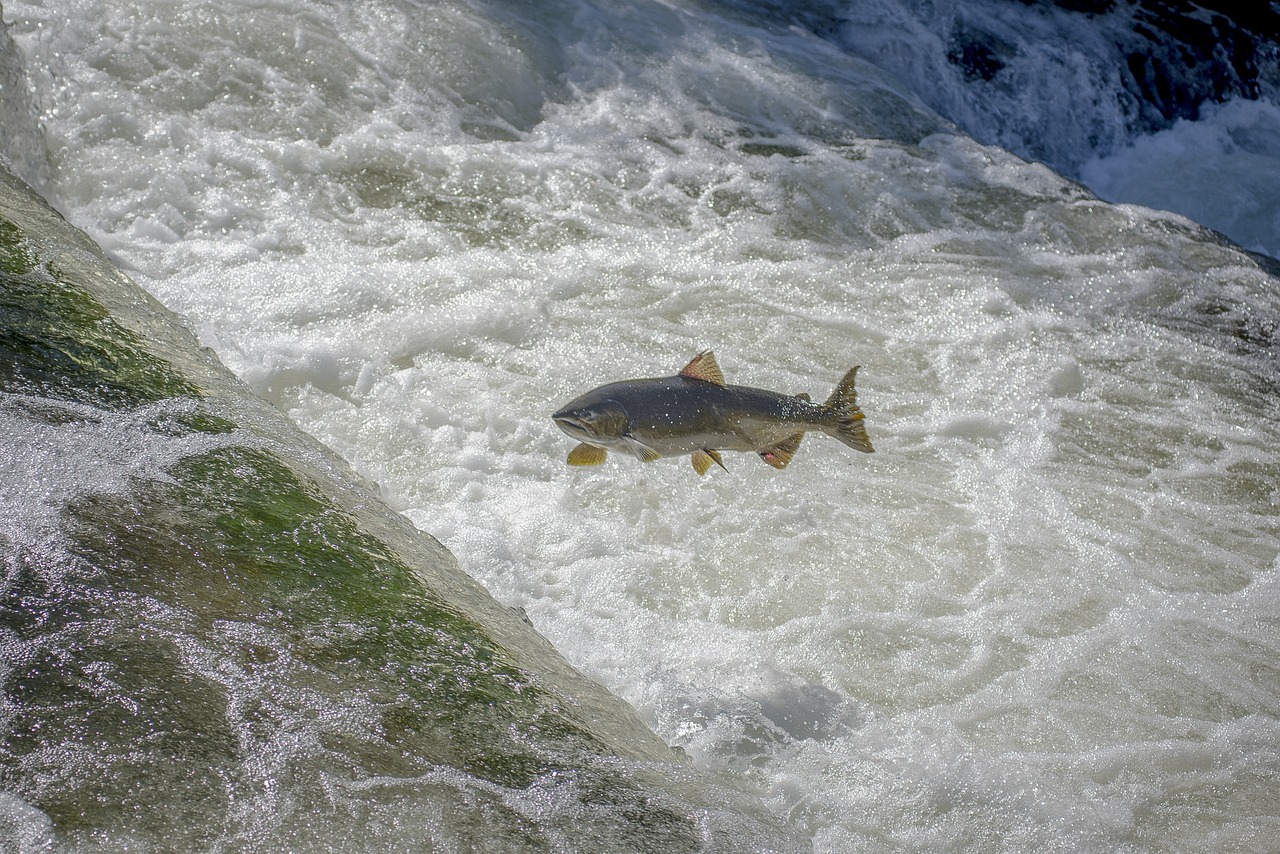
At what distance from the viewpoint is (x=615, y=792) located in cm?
218

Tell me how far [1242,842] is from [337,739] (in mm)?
2672

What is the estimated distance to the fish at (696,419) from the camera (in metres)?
2.62

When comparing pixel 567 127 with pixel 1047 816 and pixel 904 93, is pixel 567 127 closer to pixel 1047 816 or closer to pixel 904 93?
pixel 904 93

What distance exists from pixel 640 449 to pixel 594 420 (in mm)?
167

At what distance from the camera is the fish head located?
254 cm

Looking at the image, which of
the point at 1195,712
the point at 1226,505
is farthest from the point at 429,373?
the point at 1226,505

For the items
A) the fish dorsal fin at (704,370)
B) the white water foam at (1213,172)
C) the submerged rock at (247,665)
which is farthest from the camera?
the white water foam at (1213,172)

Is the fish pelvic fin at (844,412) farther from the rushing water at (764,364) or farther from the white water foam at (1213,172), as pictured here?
the white water foam at (1213,172)

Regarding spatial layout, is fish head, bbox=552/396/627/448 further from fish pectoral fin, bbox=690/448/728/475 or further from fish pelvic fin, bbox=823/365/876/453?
fish pelvic fin, bbox=823/365/876/453

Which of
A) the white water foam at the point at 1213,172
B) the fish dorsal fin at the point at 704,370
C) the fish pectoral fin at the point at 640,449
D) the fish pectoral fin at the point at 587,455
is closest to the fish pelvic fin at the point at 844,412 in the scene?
the fish dorsal fin at the point at 704,370

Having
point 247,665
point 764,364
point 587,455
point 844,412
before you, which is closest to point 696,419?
point 587,455

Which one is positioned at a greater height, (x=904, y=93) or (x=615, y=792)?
(x=904, y=93)

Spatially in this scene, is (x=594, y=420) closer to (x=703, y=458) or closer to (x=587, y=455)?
(x=587, y=455)

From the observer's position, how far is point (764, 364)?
17.4ft
